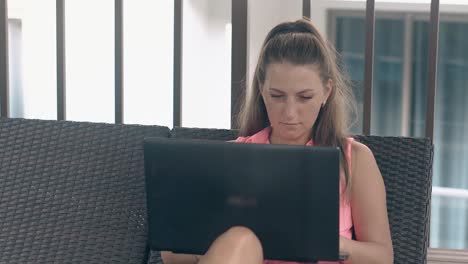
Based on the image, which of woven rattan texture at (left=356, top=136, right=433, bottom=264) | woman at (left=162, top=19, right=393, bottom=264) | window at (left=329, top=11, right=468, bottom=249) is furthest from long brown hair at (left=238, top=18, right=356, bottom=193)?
window at (left=329, top=11, right=468, bottom=249)

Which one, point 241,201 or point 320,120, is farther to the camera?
point 320,120

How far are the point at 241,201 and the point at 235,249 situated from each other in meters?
0.10

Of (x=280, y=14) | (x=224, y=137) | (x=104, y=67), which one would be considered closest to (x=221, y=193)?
(x=224, y=137)

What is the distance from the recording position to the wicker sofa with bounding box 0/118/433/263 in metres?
1.94

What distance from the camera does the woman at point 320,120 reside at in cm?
182

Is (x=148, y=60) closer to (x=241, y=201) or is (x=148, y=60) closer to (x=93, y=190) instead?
(x=93, y=190)

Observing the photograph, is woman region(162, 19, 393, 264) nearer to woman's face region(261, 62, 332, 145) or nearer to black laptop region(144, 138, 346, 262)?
woman's face region(261, 62, 332, 145)

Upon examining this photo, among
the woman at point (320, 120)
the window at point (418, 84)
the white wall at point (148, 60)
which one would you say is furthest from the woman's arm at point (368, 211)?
the window at point (418, 84)

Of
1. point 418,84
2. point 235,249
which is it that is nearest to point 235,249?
point 235,249

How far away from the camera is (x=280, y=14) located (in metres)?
6.37

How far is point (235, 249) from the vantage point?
1534 millimetres

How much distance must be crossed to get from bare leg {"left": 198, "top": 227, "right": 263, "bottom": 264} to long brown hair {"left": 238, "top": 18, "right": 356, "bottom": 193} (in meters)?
0.40

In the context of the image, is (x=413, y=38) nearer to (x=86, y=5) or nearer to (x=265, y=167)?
(x=86, y=5)

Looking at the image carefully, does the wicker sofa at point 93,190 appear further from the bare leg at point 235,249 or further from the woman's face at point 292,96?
the bare leg at point 235,249
